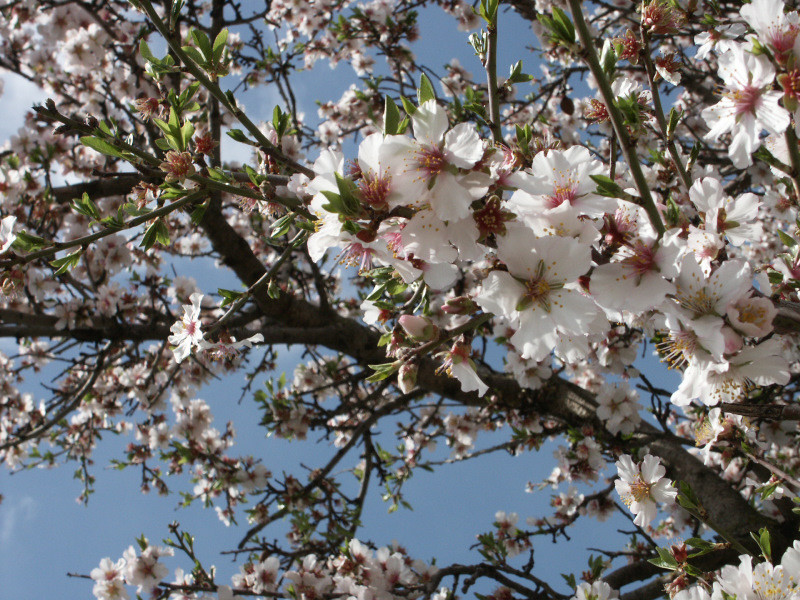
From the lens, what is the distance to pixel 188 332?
1.90 metres

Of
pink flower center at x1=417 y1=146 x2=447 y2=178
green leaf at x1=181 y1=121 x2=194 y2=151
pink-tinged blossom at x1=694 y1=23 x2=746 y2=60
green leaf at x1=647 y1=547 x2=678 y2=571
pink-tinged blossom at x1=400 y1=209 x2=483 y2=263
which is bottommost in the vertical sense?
green leaf at x1=647 y1=547 x2=678 y2=571

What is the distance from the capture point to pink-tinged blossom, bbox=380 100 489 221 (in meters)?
1.06

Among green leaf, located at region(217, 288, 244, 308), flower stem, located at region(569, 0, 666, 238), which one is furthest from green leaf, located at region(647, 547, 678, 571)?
green leaf, located at region(217, 288, 244, 308)

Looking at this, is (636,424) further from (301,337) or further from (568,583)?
(301,337)

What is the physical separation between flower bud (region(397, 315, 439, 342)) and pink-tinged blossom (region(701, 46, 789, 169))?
0.79 m

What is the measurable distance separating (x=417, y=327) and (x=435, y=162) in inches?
14.2

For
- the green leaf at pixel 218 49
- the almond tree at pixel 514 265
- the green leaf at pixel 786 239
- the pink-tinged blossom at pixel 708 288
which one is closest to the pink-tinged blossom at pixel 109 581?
the almond tree at pixel 514 265

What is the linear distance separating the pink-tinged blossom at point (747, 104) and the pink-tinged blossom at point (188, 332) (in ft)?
5.26

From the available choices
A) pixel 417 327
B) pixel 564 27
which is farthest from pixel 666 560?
pixel 564 27

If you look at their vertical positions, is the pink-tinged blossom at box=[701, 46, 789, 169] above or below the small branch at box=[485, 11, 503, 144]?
below

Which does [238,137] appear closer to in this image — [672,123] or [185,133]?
[185,133]

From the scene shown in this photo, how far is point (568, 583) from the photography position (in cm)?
269

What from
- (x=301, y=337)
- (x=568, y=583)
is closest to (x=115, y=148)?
(x=301, y=337)

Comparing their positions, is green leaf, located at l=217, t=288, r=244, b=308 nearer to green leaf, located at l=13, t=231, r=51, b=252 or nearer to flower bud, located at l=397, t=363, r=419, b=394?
green leaf, located at l=13, t=231, r=51, b=252
